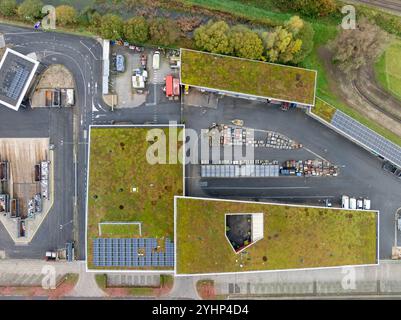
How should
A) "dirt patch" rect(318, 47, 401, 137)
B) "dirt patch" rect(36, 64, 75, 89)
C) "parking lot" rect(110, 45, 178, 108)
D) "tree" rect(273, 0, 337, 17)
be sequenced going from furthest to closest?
"dirt patch" rect(318, 47, 401, 137)
"dirt patch" rect(36, 64, 75, 89)
"parking lot" rect(110, 45, 178, 108)
"tree" rect(273, 0, 337, 17)

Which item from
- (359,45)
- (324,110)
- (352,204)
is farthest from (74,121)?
(352,204)

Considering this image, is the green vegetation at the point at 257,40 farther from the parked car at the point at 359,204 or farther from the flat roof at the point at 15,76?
the flat roof at the point at 15,76

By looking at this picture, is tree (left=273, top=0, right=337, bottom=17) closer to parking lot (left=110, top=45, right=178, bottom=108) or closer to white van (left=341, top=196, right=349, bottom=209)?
parking lot (left=110, top=45, right=178, bottom=108)

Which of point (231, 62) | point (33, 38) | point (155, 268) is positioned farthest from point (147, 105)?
point (155, 268)

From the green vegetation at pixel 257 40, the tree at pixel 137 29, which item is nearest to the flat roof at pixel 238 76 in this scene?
the green vegetation at pixel 257 40

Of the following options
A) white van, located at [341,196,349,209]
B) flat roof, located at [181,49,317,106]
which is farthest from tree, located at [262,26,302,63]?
white van, located at [341,196,349,209]

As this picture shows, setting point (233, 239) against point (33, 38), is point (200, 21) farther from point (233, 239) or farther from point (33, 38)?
point (233, 239)
